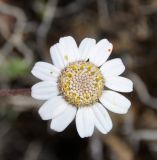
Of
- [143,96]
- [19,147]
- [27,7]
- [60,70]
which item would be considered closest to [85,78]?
[60,70]

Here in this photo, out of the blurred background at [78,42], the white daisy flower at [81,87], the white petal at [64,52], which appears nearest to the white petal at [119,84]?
the white daisy flower at [81,87]

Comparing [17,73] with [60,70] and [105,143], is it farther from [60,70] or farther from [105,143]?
[60,70]

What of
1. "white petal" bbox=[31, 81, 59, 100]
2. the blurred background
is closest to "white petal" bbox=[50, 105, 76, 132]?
"white petal" bbox=[31, 81, 59, 100]

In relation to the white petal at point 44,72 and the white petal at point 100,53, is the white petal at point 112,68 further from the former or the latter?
the white petal at point 44,72

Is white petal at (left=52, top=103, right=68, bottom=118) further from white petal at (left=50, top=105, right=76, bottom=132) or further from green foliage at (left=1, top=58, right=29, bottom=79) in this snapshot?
green foliage at (left=1, top=58, right=29, bottom=79)

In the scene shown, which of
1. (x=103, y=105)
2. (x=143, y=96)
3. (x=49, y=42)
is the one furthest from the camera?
(x=49, y=42)

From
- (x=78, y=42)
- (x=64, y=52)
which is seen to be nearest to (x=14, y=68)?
(x=78, y=42)

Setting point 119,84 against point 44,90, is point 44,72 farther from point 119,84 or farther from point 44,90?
point 119,84
